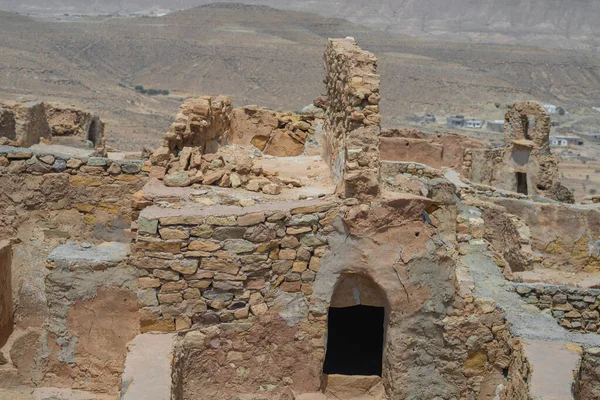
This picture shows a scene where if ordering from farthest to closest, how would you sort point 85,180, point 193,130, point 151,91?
Answer: point 151,91, point 85,180, point 193,130

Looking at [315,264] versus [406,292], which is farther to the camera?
[406,292]

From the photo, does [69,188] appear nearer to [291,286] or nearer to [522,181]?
[291,286]

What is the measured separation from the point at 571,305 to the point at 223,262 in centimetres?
415

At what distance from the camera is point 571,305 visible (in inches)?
341

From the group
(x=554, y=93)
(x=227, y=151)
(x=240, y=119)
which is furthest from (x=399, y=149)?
(x=554, y=93)

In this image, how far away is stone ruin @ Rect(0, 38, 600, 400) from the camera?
22.1 ft

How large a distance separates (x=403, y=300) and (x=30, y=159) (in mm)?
4200

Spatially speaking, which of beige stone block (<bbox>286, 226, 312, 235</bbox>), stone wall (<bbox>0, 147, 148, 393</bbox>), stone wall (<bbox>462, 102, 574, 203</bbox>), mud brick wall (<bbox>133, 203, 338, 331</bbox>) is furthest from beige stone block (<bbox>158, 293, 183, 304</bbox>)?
stone wall (<bbox>462, 102, 574, 203</bbox>)

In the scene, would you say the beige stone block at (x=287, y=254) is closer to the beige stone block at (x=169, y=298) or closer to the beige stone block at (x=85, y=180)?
the beige stone block at (x=169, y=298)

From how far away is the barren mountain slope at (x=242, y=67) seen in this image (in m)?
66.5

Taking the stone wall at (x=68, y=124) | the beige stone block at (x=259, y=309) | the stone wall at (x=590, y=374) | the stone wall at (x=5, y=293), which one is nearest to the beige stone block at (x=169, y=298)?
the beige stone block at (x=259, y=309)

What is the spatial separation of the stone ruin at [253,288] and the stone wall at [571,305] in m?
0.02

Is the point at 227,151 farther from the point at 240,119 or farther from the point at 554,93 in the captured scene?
the point at 554,93

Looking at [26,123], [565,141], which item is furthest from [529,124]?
[565,141]
